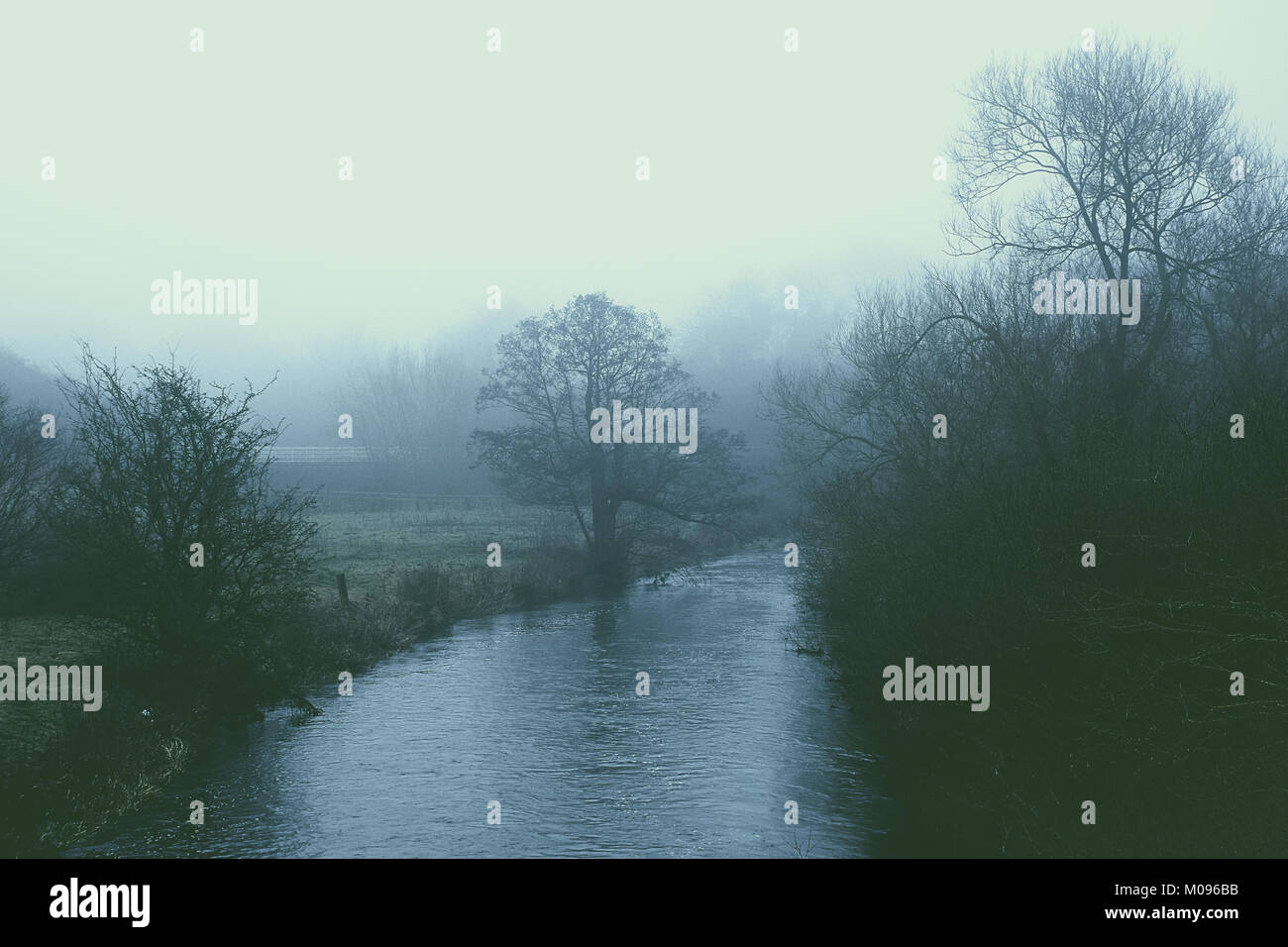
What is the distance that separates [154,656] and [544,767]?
8.15m

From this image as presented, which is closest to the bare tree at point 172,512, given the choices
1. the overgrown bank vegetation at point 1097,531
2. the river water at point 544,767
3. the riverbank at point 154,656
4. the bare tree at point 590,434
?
the riverbank at point 154,656

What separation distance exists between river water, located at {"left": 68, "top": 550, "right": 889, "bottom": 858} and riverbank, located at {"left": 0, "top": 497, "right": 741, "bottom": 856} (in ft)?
1.96

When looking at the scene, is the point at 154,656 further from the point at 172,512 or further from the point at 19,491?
the point at 19,491

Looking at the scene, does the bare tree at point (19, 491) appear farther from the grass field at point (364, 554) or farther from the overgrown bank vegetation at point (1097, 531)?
the overgrown bank vegetation at point (1097, 531)

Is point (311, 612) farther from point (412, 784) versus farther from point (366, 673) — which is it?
point (412, 784)

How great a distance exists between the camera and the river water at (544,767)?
46.8ft

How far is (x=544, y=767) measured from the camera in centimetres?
1761

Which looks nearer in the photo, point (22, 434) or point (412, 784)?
point (412, 784)

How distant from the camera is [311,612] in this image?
2656cm

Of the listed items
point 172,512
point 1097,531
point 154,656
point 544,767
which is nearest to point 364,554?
point 154,656

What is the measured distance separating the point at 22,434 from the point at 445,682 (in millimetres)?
11432

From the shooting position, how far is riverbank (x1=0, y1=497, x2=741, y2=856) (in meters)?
15.2
